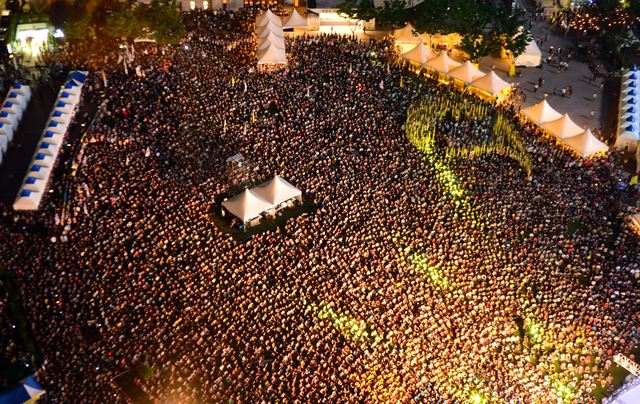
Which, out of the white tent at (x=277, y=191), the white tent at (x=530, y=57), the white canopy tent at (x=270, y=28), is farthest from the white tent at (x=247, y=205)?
the white tent at (x=530, y=57)

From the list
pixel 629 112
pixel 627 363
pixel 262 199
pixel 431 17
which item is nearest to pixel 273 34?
pixel 431 17

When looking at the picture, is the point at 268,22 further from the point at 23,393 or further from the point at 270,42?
the point at 23,393

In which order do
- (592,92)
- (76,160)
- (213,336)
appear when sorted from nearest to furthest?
1. (213,336)
2. (76,160)
3. (592,92)

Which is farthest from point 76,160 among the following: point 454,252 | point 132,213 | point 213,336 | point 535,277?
point 535,277

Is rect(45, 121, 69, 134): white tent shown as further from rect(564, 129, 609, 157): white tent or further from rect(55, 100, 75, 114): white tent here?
rect(564, 129, 609, 157): white tent

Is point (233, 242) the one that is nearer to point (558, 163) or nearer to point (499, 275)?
point (499, 275)

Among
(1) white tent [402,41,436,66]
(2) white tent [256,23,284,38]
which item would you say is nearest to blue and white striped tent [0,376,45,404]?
(2) white tent [256,23,284,38]
